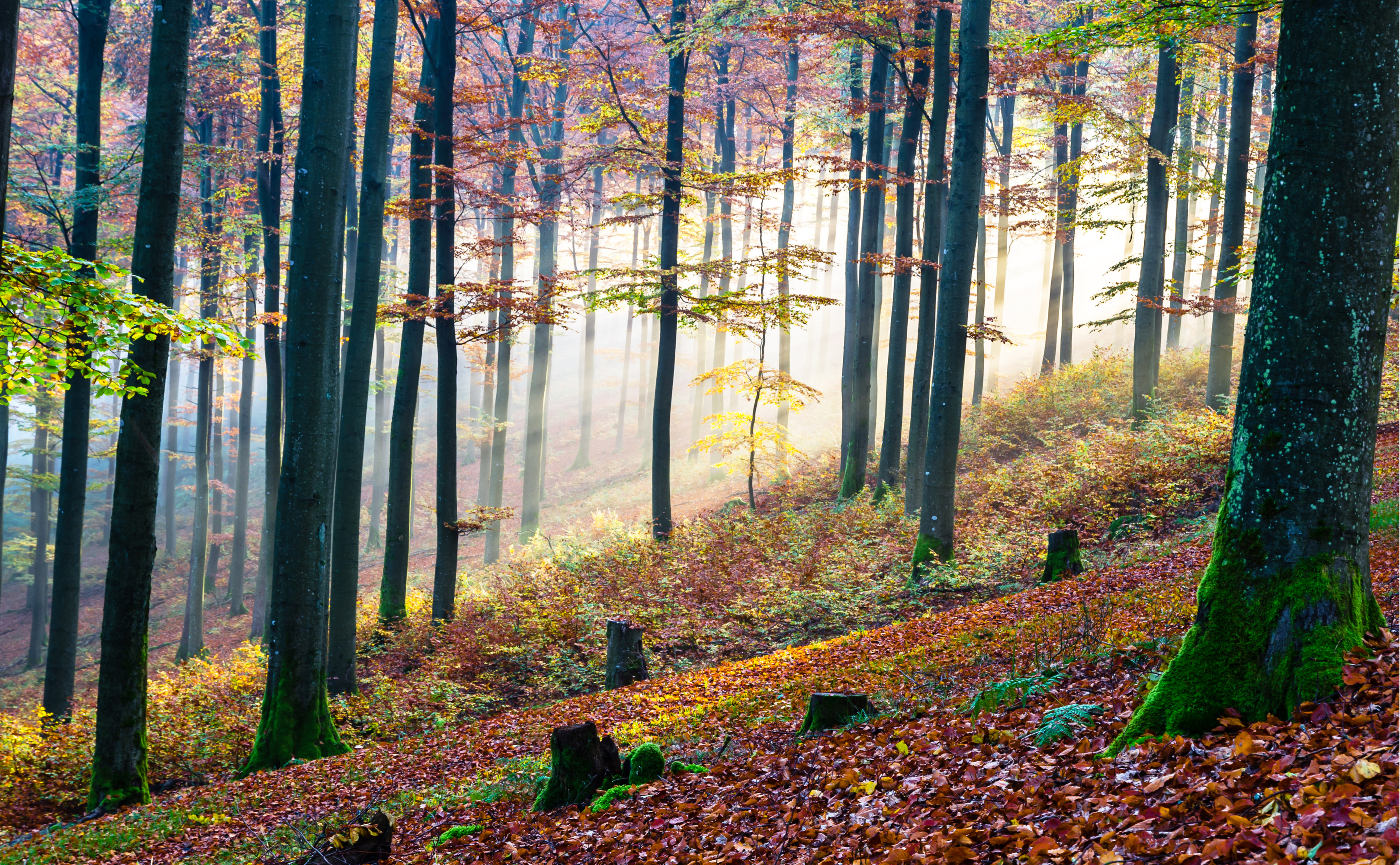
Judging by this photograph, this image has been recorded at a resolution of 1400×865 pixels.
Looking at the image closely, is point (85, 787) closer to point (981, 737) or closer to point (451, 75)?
point (981, 737)

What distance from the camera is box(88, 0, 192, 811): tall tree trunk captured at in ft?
26.5

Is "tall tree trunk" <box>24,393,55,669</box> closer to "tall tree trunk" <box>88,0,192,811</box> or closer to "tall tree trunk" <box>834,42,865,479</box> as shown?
"tall tree trunk" <box>88,0,192,811</box>

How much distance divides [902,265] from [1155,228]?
19.7ft

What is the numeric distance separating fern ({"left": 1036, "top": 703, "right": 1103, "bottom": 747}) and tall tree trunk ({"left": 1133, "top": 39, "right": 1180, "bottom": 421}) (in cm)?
1395

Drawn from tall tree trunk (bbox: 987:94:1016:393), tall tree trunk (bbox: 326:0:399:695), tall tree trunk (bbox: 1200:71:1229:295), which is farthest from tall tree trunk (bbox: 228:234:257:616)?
tall tree trunk (bbox: 1200:71:1229:295)

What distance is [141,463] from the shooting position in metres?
8.20

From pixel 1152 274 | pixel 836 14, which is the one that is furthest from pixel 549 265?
pixel 1152 274

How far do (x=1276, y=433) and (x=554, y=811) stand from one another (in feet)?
17.3

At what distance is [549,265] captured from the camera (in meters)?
24.6

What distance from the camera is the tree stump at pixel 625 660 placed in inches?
416

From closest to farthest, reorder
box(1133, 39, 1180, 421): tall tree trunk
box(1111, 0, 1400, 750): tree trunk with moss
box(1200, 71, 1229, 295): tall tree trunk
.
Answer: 1. box(1111, 0, 1400, 750): tree trunk with moss
2. box(1133, 39, 1180, 421): tall tree trunk
3. box(1200, 71, 1229, 295): tall tree trunk

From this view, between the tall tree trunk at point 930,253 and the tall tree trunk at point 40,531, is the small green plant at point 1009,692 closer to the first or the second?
the tall tree trunk at point 930,253

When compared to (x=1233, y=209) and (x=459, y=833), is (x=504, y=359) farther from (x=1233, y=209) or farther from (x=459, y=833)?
(x=459, y=833)

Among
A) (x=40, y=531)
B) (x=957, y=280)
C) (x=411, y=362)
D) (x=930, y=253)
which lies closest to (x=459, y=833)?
(x=411, y=362)
